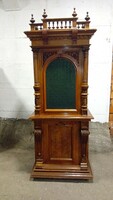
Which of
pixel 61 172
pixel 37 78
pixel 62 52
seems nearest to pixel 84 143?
pixel 61 172

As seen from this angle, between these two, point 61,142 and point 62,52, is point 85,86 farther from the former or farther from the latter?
point 61,142

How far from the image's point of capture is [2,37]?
3.05m

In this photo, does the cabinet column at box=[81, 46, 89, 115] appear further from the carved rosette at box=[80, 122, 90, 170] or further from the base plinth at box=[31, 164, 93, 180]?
the base plinth at box=[31, 164, 93, 180]

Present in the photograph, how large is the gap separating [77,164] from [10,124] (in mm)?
1601

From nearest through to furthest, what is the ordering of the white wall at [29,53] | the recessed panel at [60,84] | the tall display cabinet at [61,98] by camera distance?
1. the tall display cabinet at [61,98]
2. the recessed panel at [60,84]
3. the white wall at [29,53]

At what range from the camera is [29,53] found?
303cm

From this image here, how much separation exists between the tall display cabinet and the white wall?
3.40ft

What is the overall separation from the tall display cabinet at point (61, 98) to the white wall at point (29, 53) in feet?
3.40

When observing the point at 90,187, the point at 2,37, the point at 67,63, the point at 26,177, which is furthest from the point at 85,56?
the point at 2,37

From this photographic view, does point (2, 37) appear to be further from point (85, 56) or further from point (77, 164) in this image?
point (77, 164)

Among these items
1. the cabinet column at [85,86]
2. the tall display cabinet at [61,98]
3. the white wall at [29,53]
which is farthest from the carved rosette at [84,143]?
the white wall at [29,53]

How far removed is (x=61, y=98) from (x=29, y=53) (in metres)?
1.41

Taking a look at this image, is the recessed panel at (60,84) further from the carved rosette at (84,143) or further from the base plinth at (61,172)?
the base plinth at (61,172)

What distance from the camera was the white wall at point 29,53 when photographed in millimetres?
2850
